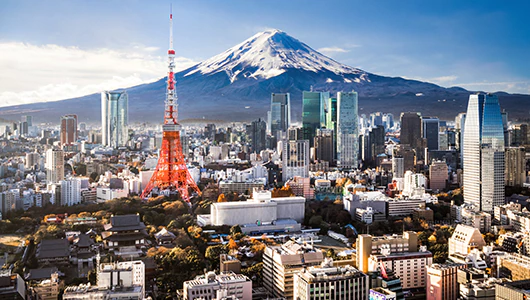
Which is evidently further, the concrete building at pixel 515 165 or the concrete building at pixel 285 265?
the concrete building at pixel 515 165

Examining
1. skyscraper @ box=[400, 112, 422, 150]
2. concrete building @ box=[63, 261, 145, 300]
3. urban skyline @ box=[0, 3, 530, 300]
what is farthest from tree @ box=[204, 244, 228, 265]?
skyscraper @ box=[400, 112, 422, 150]

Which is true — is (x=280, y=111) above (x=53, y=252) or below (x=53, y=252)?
above

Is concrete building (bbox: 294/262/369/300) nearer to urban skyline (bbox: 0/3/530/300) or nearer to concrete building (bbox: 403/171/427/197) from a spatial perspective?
urban skyline (bbox: 0/3/530/300)

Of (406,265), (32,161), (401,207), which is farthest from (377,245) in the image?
(32,161)

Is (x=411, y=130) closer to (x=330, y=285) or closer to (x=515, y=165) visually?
(x=515, y=165)

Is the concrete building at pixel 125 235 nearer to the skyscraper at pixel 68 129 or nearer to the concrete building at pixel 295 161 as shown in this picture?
the concrete building at pixel 295 161

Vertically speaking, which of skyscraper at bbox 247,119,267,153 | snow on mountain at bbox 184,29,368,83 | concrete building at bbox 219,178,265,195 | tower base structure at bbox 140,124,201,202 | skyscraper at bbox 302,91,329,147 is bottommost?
concrete building at bbox 219,178,265,195

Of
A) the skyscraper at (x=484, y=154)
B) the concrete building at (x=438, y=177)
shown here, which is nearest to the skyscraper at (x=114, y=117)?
the concrete building at (x=438, y=177)
